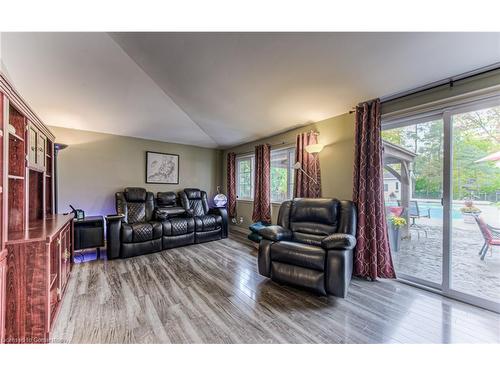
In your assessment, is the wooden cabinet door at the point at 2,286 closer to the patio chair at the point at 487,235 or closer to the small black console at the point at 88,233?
the small black console at the point at 88,233

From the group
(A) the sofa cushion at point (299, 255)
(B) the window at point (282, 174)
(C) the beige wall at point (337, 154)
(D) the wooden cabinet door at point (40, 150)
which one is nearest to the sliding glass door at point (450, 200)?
(C) the beige wall at point (337, 154)

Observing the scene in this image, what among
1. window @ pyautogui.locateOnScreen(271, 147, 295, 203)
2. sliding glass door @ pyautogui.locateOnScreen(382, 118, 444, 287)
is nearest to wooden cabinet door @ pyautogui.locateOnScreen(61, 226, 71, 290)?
window @ pyautogui.locateOnScreen(271, 147, 295, 203)

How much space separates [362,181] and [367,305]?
4.45 feet

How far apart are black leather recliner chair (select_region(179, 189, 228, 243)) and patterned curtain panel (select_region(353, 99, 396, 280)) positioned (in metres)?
2.62

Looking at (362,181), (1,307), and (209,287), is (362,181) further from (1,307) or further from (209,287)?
(1,307)

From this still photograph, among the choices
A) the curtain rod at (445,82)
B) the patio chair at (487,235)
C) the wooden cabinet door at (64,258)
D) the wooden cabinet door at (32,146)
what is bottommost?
the wooden cabinet door at (64,258)

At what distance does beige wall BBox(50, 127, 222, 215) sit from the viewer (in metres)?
3.61

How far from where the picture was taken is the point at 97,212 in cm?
388

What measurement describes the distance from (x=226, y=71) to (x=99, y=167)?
3.21 meters

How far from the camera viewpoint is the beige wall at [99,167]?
3.61 m

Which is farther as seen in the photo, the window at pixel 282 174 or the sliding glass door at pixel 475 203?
the window at pixel 282 174

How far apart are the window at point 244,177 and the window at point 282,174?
732 millimetres

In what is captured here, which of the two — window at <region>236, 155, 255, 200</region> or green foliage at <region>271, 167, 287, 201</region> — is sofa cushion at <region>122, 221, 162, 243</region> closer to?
window at <region>236, 155, 255, 200</region>
